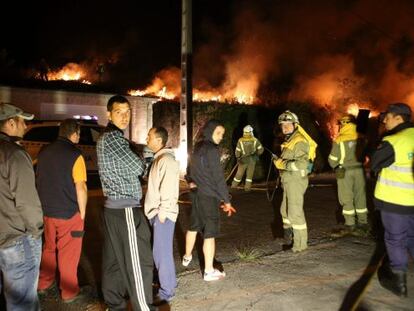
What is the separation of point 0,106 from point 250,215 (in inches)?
250

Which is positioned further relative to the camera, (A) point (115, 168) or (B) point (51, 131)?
(B) point (51, 131)

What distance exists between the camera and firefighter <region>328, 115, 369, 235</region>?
7.62 meters

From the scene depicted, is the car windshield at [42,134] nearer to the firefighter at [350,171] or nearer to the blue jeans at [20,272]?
the firefighter at [350,171]

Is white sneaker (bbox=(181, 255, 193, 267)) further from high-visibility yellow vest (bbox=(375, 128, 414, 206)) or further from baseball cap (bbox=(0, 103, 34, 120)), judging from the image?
baseball cap (bbox=(0, 103, 34, 120))

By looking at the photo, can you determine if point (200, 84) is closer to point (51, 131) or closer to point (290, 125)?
point (51, 131)

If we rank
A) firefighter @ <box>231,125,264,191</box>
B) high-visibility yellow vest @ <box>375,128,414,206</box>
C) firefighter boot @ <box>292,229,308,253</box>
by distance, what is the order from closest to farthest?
high-visibility yellow vest @ <box>375,128,414,206</box>, firefighter boot @ <box>292,229,308,253</box>, firefighter @ <box>231,125,264,191</box>

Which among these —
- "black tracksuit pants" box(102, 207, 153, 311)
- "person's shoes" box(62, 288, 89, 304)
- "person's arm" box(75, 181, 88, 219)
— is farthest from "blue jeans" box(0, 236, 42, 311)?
"person's shoes" box(62, 288, 89, 304)

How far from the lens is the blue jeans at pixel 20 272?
3.32 meters

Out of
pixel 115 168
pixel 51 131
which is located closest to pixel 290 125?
pixel 115 168

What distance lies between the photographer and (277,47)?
24375mm

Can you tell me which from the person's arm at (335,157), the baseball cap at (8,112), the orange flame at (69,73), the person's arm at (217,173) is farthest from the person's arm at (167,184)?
the orange flame at (69,73)

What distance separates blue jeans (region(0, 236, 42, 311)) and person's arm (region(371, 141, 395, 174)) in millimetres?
3641

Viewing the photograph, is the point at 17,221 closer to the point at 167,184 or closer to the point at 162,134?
the point at 167,184

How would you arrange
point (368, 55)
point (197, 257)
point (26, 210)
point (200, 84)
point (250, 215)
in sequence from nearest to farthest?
1. point (26, 210)
2. point (197, 257)
3. point (250, 215)
4. point (200, 84)
5. point (368, 55)
